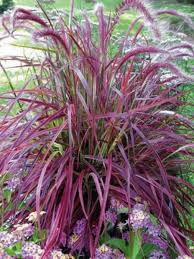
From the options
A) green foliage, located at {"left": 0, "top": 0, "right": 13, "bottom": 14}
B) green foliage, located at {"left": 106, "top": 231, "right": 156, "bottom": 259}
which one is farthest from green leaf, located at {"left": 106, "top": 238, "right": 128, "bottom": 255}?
green foliage, located at {"left": 0, "top": 0, "right": 13, "bottom": 14}

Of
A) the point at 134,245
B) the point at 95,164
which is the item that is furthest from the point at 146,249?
the point at 95,164

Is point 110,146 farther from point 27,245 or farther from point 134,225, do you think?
point 27,245

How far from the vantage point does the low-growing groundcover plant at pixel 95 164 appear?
1.74 m

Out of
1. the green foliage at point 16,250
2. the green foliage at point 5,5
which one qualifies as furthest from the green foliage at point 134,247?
the green foliage at point 5,5

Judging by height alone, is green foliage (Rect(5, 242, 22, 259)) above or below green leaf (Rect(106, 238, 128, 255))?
above

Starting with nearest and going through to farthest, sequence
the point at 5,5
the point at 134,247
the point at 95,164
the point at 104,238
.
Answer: the point at 134,247, the point at 104,238, the point at 95,164, the point at 5,5

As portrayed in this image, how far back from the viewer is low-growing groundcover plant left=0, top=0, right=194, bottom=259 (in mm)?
1739

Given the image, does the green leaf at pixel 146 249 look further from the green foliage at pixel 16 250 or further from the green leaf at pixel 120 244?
the green foliage at pixel 16 250

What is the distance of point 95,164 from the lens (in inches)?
78.5

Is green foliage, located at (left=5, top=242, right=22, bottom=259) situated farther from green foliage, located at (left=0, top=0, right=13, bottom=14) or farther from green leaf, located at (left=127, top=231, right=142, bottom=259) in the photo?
green foliage, located at (left=0, top=0, right=13, bottom=14)

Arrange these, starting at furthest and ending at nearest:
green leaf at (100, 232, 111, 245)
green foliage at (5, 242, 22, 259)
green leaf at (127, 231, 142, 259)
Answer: green leaf at (100, 232, 111, 245) < green leaf at (127, 231, 142, 259) < green foliage at (5, 242, 22, 259)

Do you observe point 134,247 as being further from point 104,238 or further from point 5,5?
point 5,5

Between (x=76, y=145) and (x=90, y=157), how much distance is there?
92 mm

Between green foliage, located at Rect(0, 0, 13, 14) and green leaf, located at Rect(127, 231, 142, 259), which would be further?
green foliage, located at Rect(0, 0, 13, 14)
